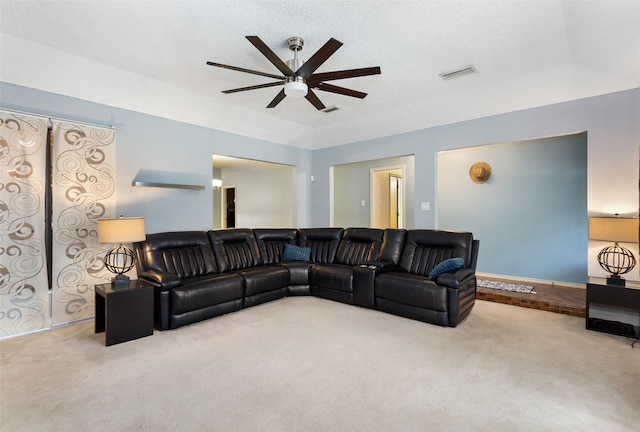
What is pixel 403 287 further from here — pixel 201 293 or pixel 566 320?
pixel 201 293

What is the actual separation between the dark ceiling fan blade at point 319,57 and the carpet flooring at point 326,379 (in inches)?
96.7

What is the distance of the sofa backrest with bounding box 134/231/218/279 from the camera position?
3744mm

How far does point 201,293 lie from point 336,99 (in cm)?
329

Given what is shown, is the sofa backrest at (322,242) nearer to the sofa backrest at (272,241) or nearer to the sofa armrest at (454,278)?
the sofa backrest at (272,241)

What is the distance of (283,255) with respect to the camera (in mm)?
5230

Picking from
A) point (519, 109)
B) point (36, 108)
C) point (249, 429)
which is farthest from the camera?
point (519, 109)

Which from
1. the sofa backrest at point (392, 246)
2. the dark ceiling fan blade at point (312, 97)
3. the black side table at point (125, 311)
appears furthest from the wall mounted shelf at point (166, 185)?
the sofa backrest at point (392, 246)

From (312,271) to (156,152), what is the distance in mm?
2792

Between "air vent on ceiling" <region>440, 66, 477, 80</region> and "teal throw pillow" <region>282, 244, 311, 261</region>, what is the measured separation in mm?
3195

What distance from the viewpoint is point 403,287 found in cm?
364

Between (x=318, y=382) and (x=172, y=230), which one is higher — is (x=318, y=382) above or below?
below

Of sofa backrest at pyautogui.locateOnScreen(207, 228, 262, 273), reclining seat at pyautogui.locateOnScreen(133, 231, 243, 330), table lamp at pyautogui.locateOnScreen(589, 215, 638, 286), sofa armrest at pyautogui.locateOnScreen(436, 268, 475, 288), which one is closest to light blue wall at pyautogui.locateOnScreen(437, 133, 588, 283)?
table lamp at pyautogui.locateOnScreen(589, 215, 638, 286)

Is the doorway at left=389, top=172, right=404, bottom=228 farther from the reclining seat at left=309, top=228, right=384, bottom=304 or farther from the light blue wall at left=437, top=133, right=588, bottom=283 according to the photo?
the reclining seat at left=309, top=228, right=384, bottom=304

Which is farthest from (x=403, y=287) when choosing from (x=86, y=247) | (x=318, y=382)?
(x=86, y=247)
